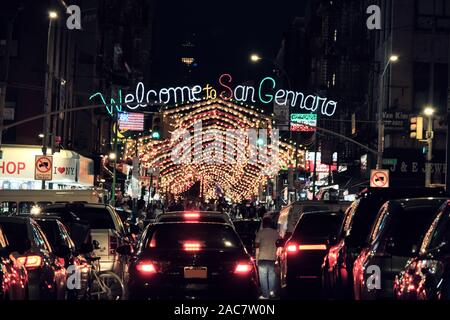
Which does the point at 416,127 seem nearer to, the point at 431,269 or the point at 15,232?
the point at 15,232

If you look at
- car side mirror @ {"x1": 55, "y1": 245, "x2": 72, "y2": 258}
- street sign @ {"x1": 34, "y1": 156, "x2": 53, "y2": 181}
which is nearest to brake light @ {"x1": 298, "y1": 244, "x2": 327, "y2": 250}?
car side mirror @ {"x1": 55, "y1": 245, "x2": 72, "y2": 258}

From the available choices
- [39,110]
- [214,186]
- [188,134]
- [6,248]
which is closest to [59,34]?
[39,110]

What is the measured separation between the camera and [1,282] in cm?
1050

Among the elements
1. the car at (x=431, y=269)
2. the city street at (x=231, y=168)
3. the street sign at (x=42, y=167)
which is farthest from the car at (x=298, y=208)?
the street sign at (x=42, y=167)

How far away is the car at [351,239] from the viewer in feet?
51.9

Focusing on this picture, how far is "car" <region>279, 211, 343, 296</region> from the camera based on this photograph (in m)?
20.9

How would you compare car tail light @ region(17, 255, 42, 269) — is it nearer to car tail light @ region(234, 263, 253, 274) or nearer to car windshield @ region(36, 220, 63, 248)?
car tail light @ region(234, 263, 253, 274)

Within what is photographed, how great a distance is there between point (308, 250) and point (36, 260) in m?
8.27

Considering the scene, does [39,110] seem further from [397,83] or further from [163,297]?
[163,297]

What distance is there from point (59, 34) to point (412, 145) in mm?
19747

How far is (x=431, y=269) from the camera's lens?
9.62 meters

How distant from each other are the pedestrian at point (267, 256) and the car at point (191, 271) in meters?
7.15

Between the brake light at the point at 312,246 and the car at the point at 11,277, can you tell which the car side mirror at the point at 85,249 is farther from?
the brake light at the point at 312,246

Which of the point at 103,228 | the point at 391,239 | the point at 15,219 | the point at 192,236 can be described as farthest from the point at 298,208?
the point at 391,239
